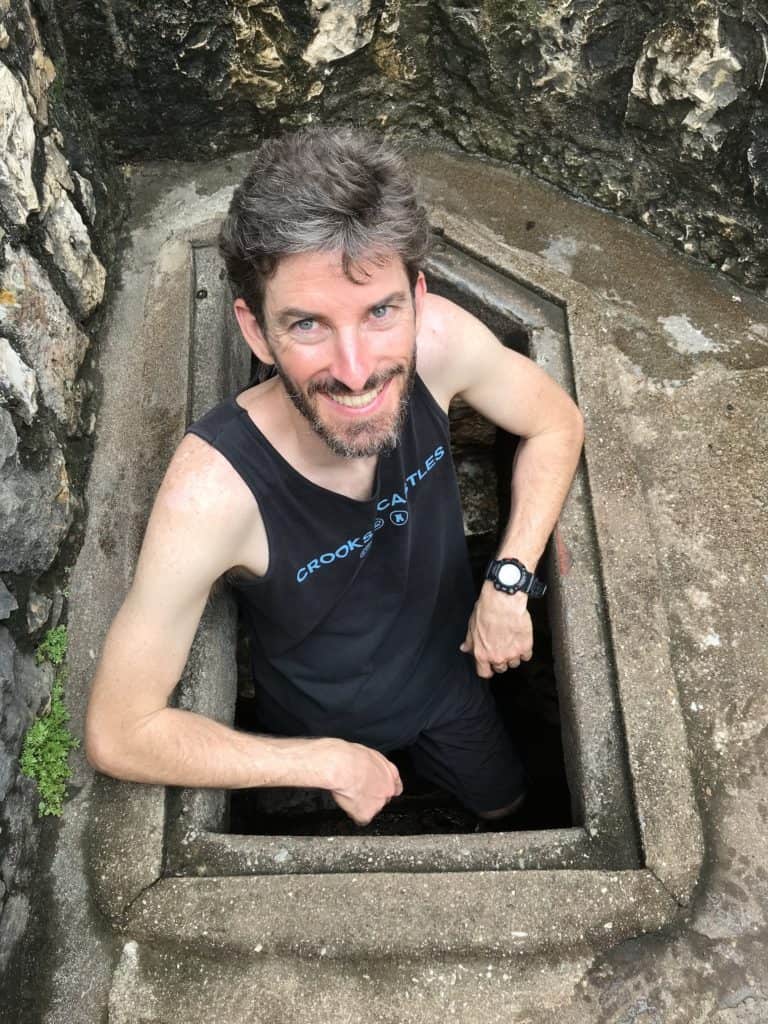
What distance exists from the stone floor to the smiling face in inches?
31.8

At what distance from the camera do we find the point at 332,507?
2.24 m

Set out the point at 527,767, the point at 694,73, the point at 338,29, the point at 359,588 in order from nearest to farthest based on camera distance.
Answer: the point at 359,588 < the point at 694,73 < the point at 338,29 < the point at 527,767

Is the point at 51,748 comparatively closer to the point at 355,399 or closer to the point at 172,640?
the point at 172,640

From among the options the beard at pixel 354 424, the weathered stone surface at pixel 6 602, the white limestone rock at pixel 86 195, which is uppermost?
the white limestone rock at pixel 86 195

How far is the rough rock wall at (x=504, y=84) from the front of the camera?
9.23 feet

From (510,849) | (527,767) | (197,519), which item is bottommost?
(527,767)

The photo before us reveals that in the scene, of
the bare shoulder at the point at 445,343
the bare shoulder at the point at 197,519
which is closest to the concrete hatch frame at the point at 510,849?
the bare shoulder at the point at 197,519

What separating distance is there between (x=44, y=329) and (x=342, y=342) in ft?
3.56

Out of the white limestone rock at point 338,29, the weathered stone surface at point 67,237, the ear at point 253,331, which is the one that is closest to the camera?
the ear at point 253,331

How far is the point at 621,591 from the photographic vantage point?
2.40m

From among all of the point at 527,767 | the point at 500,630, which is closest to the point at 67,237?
the point at 500,630

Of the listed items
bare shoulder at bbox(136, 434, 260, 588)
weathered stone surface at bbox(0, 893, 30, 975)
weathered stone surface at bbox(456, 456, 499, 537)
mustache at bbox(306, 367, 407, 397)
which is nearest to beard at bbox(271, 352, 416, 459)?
mustache at bbox(306, 367, 407, 397)

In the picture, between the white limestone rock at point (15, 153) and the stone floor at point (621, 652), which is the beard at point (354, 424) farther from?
the white limestone rock at point (15, 153)

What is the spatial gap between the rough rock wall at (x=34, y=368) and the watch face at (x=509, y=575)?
1310mm
